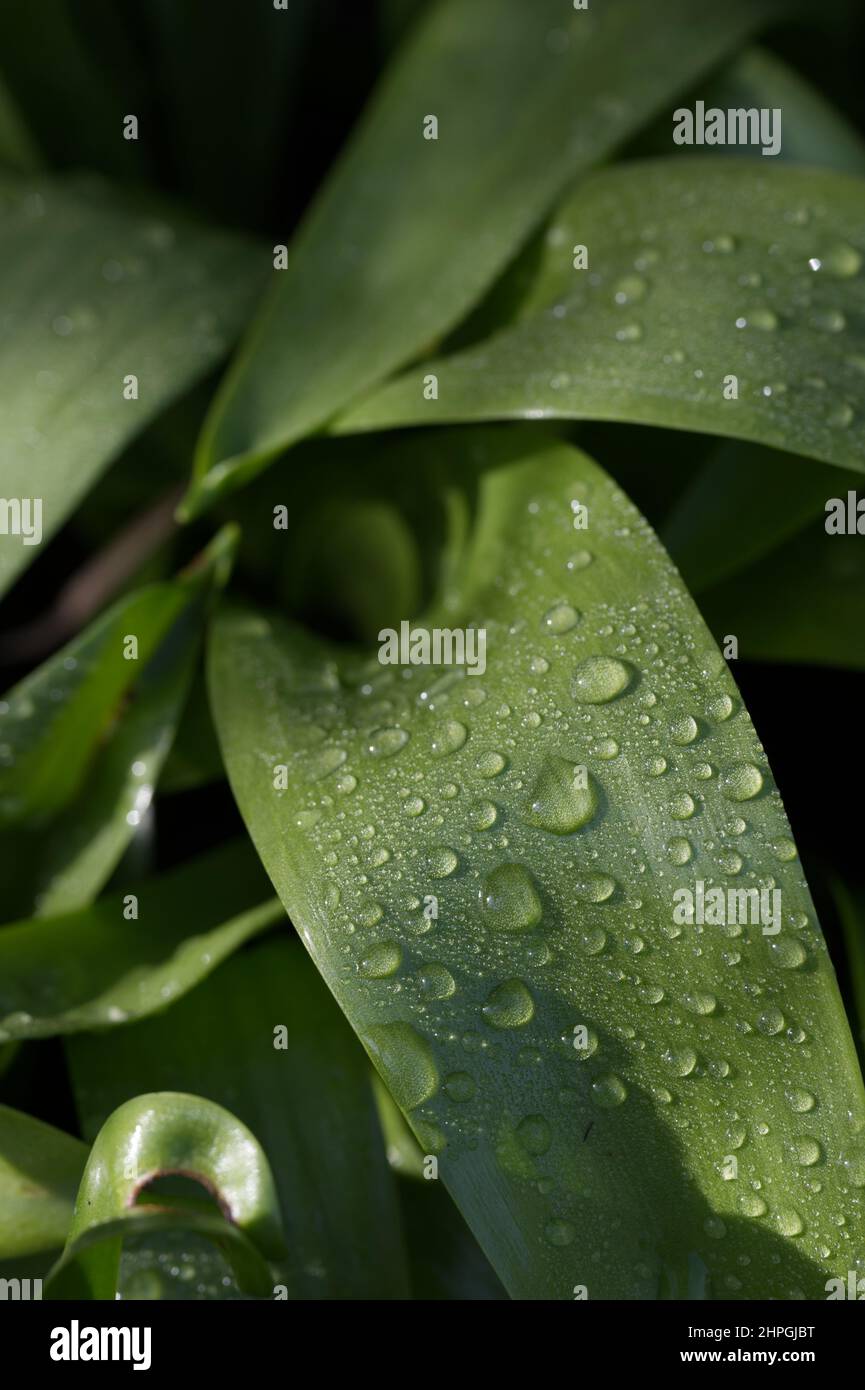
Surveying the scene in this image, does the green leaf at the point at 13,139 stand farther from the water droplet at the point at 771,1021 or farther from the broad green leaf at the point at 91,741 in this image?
the water droplet at the point at 771,1021

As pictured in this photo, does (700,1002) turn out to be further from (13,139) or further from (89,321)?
(13,139)

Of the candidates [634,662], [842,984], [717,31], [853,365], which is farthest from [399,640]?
[717,31]

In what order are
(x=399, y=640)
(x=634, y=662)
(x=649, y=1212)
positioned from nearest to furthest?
(x=649, y=1212) → (x=634, y=662) → (x=399, y=640)

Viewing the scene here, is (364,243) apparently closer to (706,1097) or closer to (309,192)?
(309,192)

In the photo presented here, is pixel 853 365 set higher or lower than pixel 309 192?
lower

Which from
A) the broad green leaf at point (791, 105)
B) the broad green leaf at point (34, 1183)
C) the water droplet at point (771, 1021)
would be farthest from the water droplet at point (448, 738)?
the broad green leaf at point (791, 105)

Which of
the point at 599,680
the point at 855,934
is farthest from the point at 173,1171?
the point at 855,934
